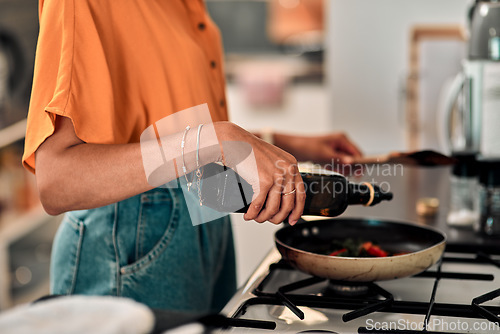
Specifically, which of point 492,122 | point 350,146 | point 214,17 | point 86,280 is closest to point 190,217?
point 86,280

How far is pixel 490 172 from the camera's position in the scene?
1.08 metres

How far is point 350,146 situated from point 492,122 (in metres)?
0.30

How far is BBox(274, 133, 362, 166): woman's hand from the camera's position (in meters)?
1.30

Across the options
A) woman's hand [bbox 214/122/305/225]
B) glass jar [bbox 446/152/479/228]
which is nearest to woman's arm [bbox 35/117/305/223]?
woman's hand [bbox 214/122/305/225]

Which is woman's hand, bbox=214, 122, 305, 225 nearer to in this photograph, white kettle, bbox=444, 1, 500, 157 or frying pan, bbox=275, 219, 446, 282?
frying pan, bbox=275, 219, 446, 282

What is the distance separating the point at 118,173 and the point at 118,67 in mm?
233

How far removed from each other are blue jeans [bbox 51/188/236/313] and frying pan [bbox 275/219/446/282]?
21 centimetres

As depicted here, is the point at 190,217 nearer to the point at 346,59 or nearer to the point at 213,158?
the point at 213,158

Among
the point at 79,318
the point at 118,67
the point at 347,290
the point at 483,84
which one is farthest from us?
the point at 483,84

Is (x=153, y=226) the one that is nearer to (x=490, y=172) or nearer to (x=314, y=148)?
(x=314, y=148)

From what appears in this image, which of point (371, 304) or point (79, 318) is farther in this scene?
point (371, 304)

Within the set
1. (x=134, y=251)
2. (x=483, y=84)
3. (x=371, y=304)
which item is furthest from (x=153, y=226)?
(x=483, y=84)

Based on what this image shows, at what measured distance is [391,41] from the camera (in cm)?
260

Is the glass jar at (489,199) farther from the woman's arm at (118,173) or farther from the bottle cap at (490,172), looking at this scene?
the woman's arm at (118,173)
